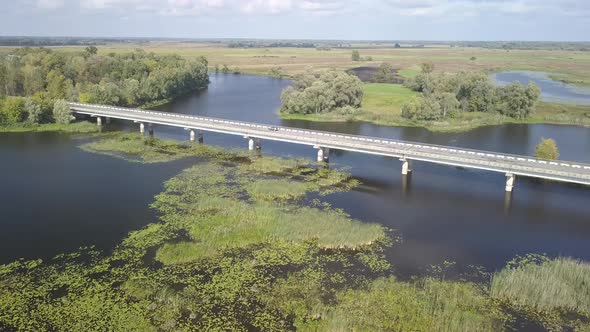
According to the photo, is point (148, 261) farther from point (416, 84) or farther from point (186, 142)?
point (416, 84)

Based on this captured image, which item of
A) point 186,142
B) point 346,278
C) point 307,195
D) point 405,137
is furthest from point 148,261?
point 405,137

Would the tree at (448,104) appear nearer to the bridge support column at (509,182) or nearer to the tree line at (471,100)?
the tree line at (471,100)

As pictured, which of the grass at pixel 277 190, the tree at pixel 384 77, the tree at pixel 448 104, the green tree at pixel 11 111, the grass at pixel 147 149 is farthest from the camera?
the tree at pixel 384 77

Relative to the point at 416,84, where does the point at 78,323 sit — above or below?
below

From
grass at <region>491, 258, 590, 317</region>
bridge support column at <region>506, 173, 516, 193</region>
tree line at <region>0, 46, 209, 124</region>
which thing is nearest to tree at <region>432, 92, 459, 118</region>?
bridge support column at <region>506, 173, 516, 193</region>

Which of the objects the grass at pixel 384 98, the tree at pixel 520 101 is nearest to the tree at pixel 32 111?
the grass at pixel 384 98
